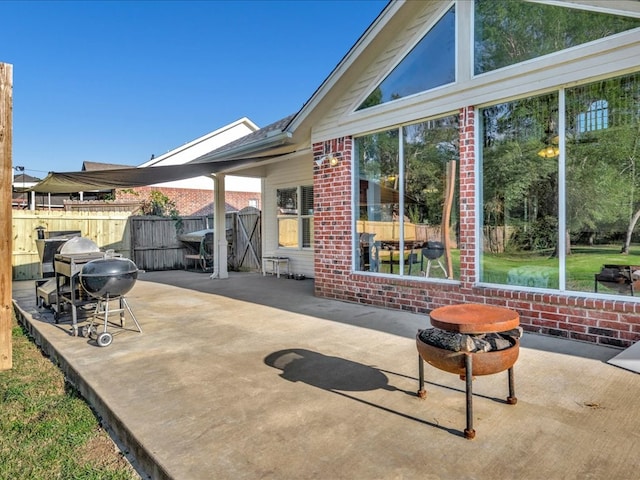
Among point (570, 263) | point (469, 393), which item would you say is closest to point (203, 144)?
point (570, 263)

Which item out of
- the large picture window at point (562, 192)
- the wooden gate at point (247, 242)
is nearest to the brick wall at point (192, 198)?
the wooden gate at point (247, 242)

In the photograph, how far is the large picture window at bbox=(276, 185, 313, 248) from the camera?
1073 centimetres

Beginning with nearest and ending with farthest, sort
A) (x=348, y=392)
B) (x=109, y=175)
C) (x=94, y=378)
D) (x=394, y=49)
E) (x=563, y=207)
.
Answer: (x=348, y=392) < (x=94, y=378) < (x=563, y=207) < (x=394, y=49) < (x=109, y=175)

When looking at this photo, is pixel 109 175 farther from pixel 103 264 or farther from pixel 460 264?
pixel 460 264

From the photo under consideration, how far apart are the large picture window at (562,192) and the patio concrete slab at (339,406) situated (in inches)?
44.8

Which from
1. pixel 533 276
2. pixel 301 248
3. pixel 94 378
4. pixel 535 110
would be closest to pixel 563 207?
pixel 533 276

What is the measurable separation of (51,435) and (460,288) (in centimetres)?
468

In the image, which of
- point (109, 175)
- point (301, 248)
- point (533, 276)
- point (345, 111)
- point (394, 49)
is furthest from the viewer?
point (301, 248)

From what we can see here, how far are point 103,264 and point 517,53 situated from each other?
19.1ft

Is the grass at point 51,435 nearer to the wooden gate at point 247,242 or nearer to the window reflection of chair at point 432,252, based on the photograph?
the window reflection of chair at point 432,252

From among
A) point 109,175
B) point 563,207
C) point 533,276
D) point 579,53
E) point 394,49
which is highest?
point 394,49

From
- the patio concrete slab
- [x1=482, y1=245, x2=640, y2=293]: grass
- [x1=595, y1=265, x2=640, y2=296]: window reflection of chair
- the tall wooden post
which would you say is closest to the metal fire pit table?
the patio concrete slab

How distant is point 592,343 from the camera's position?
428 cm

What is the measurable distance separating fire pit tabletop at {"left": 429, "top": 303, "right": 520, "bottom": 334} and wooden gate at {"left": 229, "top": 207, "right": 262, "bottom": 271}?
1019cm
